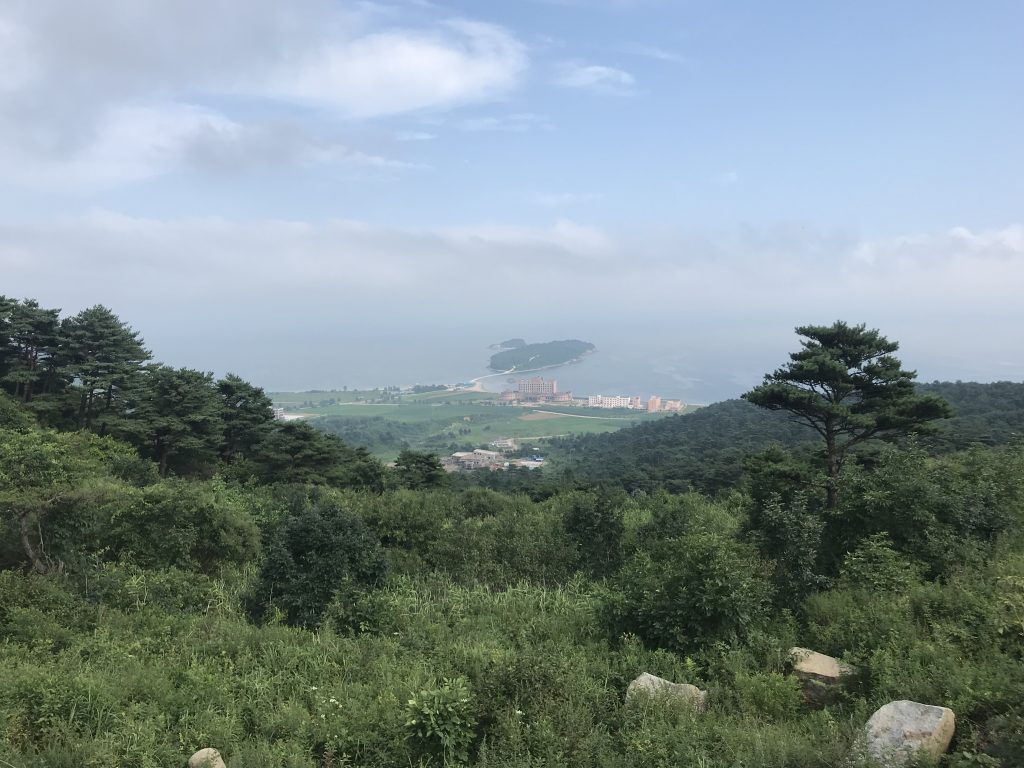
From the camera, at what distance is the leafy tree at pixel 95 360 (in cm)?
2148

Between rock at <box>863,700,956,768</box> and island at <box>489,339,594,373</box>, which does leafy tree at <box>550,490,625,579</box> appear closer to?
rock at <box>863,700,956,768</box>

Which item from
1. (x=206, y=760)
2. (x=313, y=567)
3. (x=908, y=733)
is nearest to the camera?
(x=908, y=733)

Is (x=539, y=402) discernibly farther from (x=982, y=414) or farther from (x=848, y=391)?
(x=848, y=391)

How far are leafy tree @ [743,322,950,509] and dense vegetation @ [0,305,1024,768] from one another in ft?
3.97

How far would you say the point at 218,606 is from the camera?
750 cm

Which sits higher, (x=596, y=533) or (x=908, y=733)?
(x=908, y=733)

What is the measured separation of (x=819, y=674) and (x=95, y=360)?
25943 millimetres

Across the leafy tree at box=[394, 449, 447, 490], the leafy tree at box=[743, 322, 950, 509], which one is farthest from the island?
the leafy tree at box=[743, 322, 950, 509]

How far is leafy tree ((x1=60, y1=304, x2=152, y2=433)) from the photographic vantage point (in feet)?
70.5

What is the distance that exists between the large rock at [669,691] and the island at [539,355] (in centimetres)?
13566

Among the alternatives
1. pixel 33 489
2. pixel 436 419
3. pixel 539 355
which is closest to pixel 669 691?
pixel 33 489

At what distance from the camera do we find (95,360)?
22.1 meters

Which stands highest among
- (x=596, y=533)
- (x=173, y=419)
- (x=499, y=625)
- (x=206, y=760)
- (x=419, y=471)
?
(x=173, y=419)

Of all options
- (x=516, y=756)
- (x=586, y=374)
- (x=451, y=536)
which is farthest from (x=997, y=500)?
(x=586, y=374)
